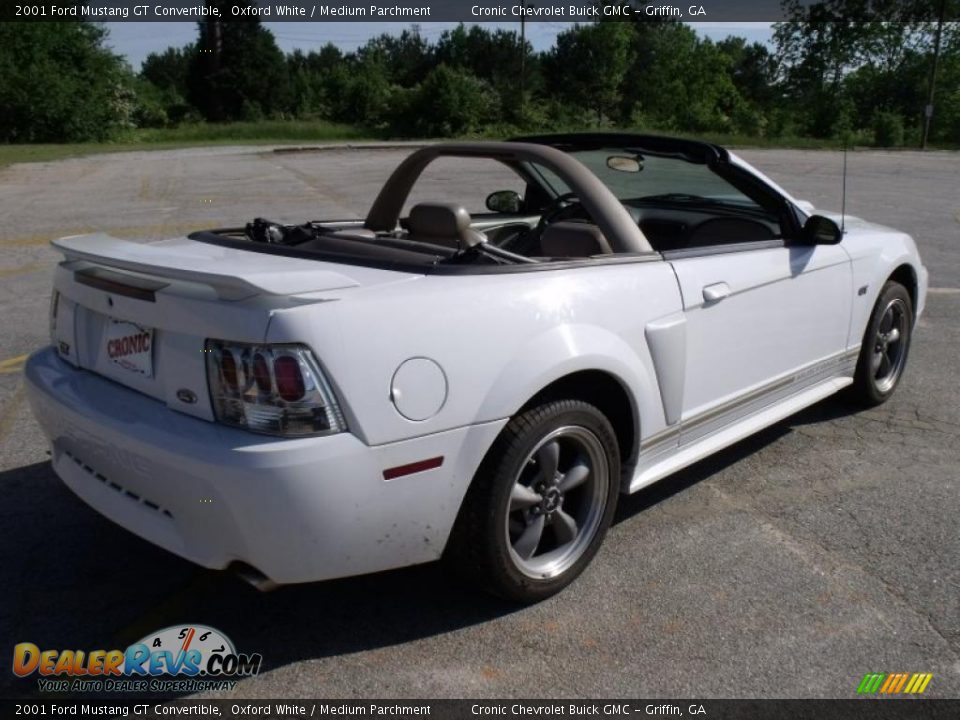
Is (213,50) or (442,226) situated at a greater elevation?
(213,50)

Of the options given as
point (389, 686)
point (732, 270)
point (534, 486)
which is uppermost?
point (732, 270)

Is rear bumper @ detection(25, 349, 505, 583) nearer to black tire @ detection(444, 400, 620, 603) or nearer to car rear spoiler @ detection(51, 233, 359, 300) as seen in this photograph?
→ black tire @ detection(444, 400, 620, 603)

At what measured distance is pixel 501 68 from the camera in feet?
214

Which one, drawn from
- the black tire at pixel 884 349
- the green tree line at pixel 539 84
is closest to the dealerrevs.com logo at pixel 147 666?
the black tire at pixel 884 349

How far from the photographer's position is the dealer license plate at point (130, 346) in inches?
104

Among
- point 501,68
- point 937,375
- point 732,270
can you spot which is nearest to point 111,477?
point 732,270

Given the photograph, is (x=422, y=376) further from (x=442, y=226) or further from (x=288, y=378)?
(x=442, y=226)

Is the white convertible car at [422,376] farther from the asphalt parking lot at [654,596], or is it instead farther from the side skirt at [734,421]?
the asphalt parking lot at [654,596]

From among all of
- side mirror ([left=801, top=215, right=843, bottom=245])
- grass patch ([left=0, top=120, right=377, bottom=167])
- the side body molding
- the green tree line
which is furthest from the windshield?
grass patch ([left=0, top=120, right=377, bottom=167])

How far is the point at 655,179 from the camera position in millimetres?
4402

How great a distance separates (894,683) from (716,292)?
4.86 ft

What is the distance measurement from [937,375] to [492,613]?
3935 millimetres

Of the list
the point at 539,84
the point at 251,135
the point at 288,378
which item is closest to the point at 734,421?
the point at 288,378

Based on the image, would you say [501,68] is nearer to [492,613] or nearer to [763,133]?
[763,133]
